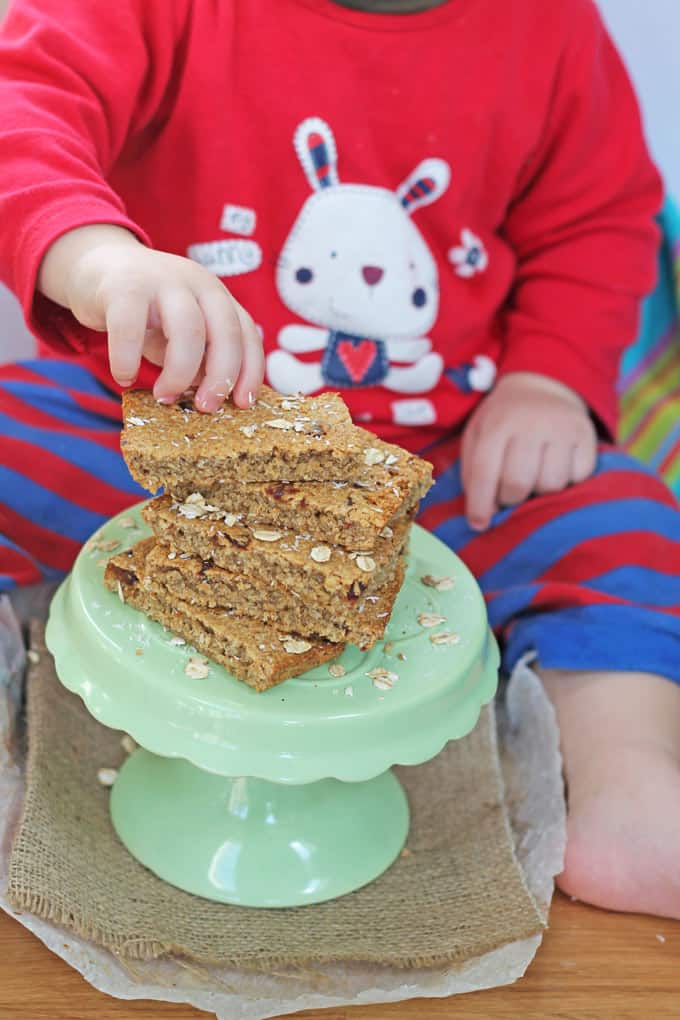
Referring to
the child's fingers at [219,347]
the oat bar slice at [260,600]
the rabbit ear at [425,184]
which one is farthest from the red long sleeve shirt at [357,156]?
the oat bar slice at [260,600]

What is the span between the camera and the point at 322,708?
66cm

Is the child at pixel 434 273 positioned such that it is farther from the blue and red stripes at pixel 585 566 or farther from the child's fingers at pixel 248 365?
the child's fingers at pixel 248 365

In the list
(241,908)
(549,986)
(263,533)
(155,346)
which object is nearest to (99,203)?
(155,346)

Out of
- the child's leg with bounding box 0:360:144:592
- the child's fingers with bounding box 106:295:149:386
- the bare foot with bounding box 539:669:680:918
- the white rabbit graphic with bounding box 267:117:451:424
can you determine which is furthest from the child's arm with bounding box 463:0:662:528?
the child's fingers with bounding box 106:295:149:386

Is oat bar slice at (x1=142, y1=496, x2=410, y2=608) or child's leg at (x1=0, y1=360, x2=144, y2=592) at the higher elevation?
oat bar slice at (x1=142, y1=496, x2=410, y2=608)

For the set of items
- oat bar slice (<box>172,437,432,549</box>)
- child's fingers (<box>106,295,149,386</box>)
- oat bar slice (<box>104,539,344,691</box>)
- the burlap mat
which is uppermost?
child's fingers (<box>106,295,149,386</box>)

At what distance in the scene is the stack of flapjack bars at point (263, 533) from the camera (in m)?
0.65

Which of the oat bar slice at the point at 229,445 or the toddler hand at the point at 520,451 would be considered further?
the toddler hand at the point at 520,451

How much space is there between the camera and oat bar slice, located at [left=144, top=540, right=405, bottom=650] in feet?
2.19

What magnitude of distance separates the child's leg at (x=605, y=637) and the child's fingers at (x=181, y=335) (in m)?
0.42

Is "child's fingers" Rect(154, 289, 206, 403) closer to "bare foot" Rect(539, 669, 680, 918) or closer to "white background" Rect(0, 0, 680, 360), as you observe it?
"bare foot" Rect(539, 669, 680, 918)

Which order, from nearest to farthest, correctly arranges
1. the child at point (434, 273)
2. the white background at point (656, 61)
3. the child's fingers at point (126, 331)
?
the child's fingers at point (126, 331), the child at point (434, 273), the white background at point (656, 61)

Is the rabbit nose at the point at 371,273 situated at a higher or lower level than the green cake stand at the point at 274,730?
higher

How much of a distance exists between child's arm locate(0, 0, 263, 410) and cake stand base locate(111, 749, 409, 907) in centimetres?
29
